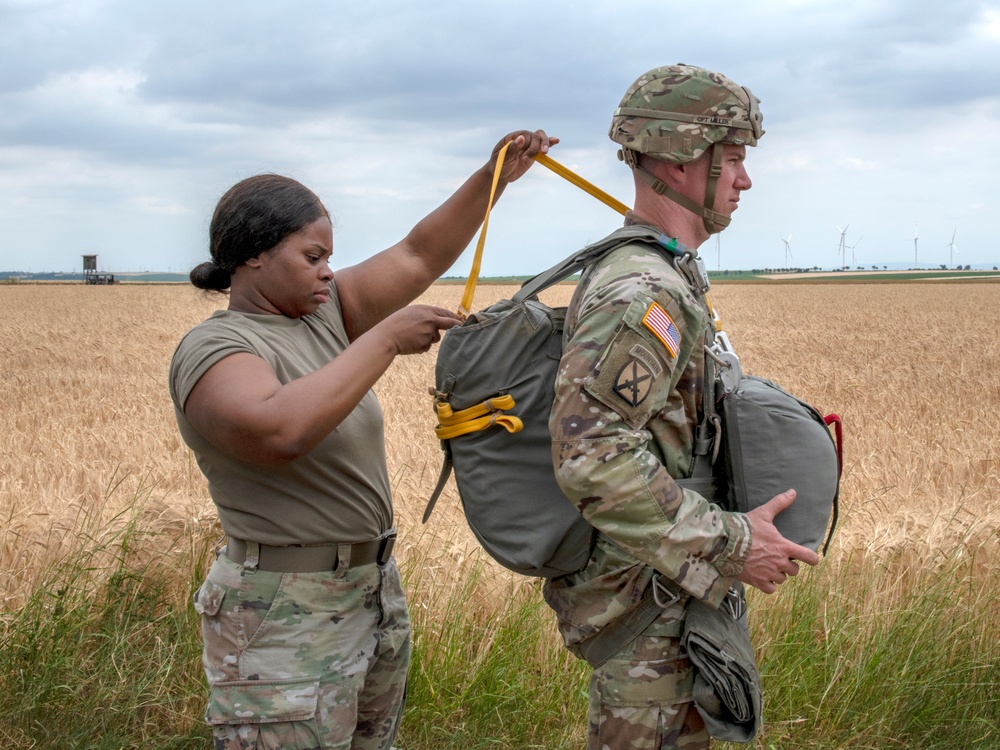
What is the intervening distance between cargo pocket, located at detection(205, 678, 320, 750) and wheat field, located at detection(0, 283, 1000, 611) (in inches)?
57.7

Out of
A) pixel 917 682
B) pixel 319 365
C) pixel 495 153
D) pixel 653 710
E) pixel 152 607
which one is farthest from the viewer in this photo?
pixel 152 607

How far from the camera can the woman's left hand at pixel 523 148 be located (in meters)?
3.17

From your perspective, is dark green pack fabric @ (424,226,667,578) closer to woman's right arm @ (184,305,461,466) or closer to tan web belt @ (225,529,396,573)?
woman's right arm @ (184,305,461,466)

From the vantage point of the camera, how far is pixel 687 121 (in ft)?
8.48

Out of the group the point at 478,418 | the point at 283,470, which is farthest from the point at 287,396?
the point at 478,418

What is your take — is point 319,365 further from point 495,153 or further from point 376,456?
point 495,153

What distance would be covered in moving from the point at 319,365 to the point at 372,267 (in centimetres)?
55

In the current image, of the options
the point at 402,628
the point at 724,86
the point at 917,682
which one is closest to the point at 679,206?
the point at 724,86

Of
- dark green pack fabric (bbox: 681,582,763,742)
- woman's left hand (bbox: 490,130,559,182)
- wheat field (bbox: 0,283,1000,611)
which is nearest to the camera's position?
dark green pack fabric (bbox: 681,582,763,742)

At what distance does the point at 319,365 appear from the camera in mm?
2969

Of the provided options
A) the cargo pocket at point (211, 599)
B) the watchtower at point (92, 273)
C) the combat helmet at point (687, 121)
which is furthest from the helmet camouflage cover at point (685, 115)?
the watchtower at point (92, 273)

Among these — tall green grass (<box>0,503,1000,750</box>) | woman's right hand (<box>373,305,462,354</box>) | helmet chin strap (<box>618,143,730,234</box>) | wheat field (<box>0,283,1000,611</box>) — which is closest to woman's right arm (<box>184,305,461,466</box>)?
woman's right hand (<box>373,305,462,354</box>)

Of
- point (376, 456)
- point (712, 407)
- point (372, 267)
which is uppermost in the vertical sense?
point (372, 267)

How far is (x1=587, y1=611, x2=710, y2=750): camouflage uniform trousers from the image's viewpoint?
2.51 meters
